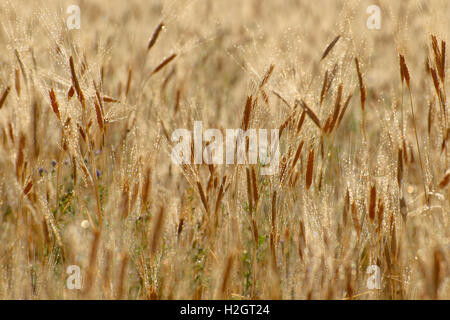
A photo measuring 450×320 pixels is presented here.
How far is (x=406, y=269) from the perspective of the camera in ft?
4.22

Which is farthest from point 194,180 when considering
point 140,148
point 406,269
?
point 406,269

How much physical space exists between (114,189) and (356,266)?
0.58 m

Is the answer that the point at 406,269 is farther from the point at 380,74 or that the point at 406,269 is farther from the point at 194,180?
the point at 380,74
